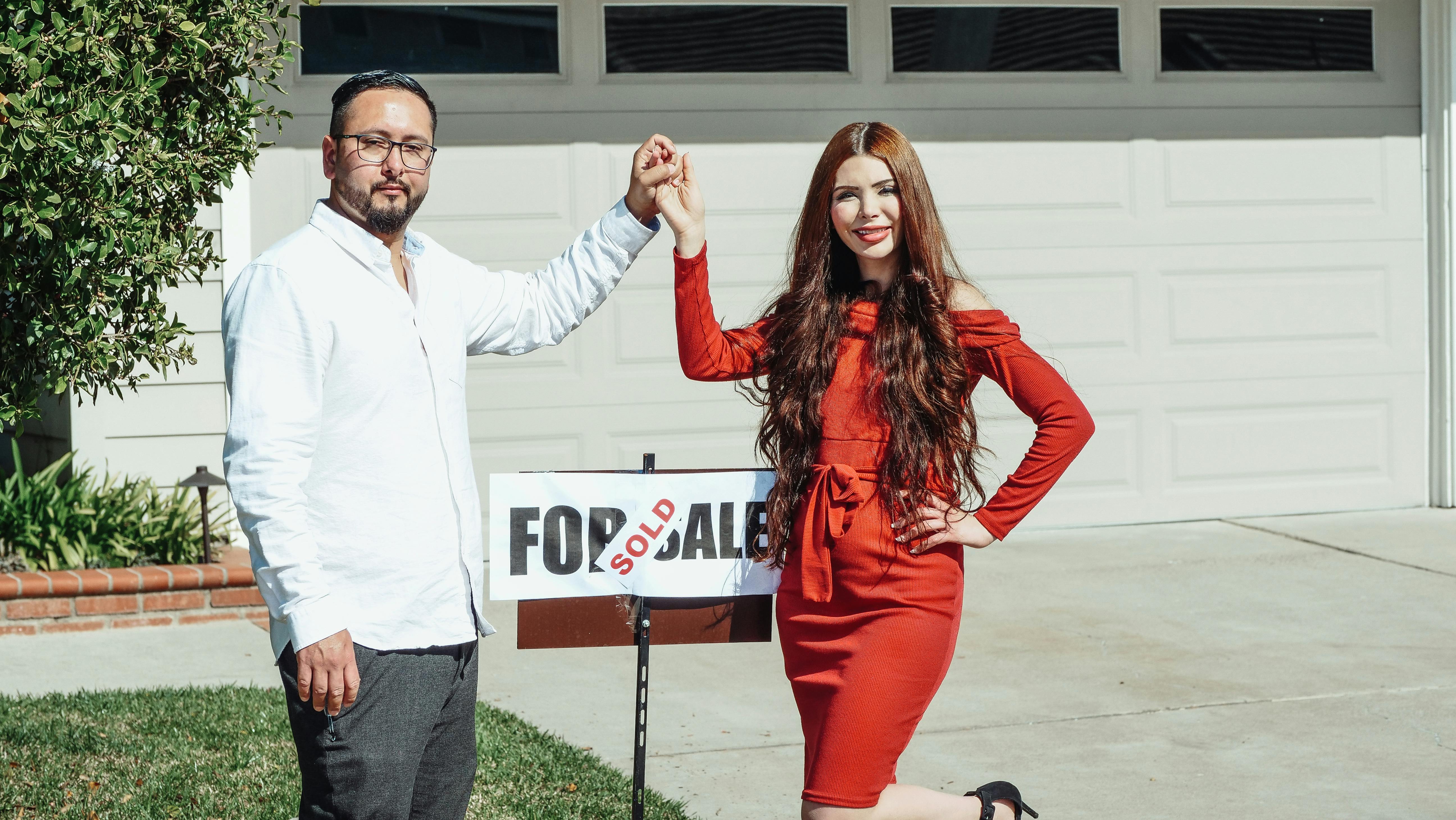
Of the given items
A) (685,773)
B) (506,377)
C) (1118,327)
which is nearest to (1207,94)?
(1118,327)

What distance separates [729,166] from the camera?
7.64m

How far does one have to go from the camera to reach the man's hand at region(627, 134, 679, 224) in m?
3.12

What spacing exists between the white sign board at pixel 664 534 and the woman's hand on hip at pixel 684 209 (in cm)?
50

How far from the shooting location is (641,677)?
326 centimetres

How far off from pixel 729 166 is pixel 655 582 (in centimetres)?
467

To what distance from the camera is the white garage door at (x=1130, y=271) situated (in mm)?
7484

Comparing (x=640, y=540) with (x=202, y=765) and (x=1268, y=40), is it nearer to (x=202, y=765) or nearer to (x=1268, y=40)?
(x=202, y=765)

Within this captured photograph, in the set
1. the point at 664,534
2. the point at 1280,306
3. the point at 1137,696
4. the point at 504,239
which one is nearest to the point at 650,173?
the point at 664,534

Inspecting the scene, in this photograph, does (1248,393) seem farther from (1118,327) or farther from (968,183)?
(968,183)

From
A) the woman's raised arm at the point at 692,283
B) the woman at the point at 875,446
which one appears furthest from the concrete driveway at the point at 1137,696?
the woman's raised arm at the point at 692,283

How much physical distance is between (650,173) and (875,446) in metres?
0.73

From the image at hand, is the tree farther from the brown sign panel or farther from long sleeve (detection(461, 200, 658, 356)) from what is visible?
the brown sign panel

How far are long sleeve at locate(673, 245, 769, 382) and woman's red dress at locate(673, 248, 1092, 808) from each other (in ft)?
0.05

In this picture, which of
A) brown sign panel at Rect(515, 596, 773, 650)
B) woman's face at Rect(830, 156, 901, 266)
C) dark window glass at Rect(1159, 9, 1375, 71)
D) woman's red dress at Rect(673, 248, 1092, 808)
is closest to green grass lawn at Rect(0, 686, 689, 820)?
brown sign panel at Rect(515, 596, 773, 650)
